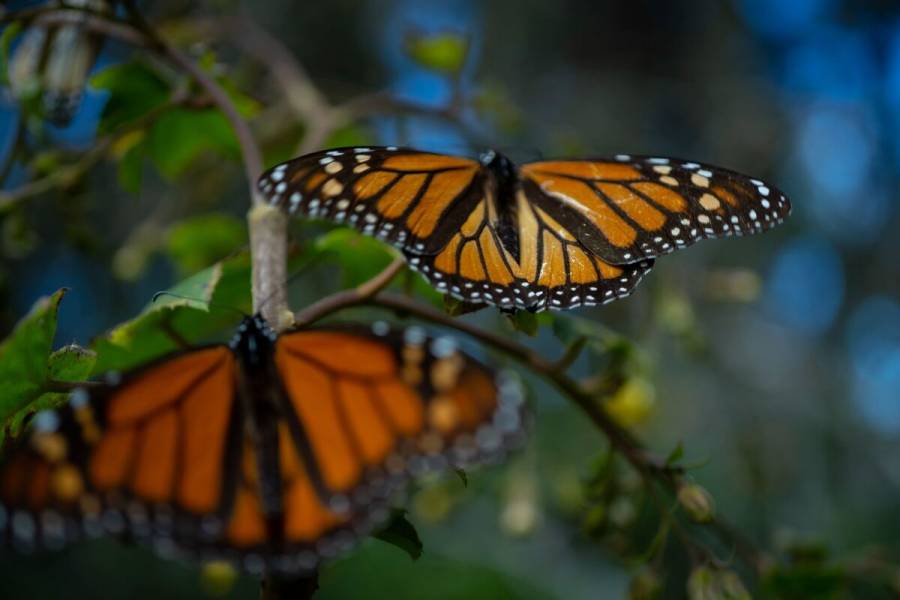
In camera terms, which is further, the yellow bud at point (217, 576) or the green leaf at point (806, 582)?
the yellow bud at point (217, 576)

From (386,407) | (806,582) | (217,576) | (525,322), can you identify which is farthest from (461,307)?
(217,576)

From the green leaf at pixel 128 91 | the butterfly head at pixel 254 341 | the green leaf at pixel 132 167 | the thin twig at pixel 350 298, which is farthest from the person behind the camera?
the green leaf at pixel 132 167

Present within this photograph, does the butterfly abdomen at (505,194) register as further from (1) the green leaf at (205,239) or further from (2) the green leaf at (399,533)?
(1) the green leaf at (205,239)

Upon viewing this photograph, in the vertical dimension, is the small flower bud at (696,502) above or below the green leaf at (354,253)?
below

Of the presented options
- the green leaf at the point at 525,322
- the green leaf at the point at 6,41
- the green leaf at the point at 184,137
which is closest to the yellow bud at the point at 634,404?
the green leaf at the point at 525,322

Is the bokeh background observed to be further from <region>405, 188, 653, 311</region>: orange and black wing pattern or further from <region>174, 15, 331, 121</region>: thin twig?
<region>405, 188, 653, 311</region>: orange and black wing pattern

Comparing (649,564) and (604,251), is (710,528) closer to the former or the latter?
(649,564)

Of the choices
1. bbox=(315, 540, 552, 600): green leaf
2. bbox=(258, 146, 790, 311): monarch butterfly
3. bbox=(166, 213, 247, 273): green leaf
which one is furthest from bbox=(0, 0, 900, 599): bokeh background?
bbox=(258, 146, 790, 311): monarch butterfly

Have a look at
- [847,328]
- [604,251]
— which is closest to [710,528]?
[604,251]
